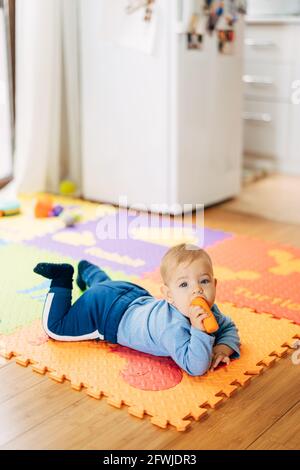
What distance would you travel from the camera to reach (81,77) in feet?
10.7

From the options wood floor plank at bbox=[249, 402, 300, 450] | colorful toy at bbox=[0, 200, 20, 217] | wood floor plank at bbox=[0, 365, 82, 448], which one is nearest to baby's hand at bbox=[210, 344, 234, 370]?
wood floor plank at bbox=[249, 402, 300, 450]

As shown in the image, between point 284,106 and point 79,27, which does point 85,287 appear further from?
point 284,106

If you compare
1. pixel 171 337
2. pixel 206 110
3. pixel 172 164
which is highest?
pixel 206 110

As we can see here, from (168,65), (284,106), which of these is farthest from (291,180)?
(168,65)

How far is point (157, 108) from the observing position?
300 cm

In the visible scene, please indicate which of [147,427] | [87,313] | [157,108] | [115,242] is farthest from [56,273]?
[157,108]

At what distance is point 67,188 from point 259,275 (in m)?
1.33

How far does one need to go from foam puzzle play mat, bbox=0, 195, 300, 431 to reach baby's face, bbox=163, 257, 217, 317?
0.53 ft

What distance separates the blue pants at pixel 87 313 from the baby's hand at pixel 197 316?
8.2 inches

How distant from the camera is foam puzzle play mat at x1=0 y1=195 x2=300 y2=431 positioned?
1585mm

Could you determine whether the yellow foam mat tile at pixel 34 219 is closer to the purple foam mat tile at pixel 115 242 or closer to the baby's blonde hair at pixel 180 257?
the purple foam mat tile at pixel 115 242

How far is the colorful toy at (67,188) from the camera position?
3.35 metres

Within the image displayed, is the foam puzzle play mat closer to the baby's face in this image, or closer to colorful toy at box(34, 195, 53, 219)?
colorful toy at box(34, 195, 53, 219)
